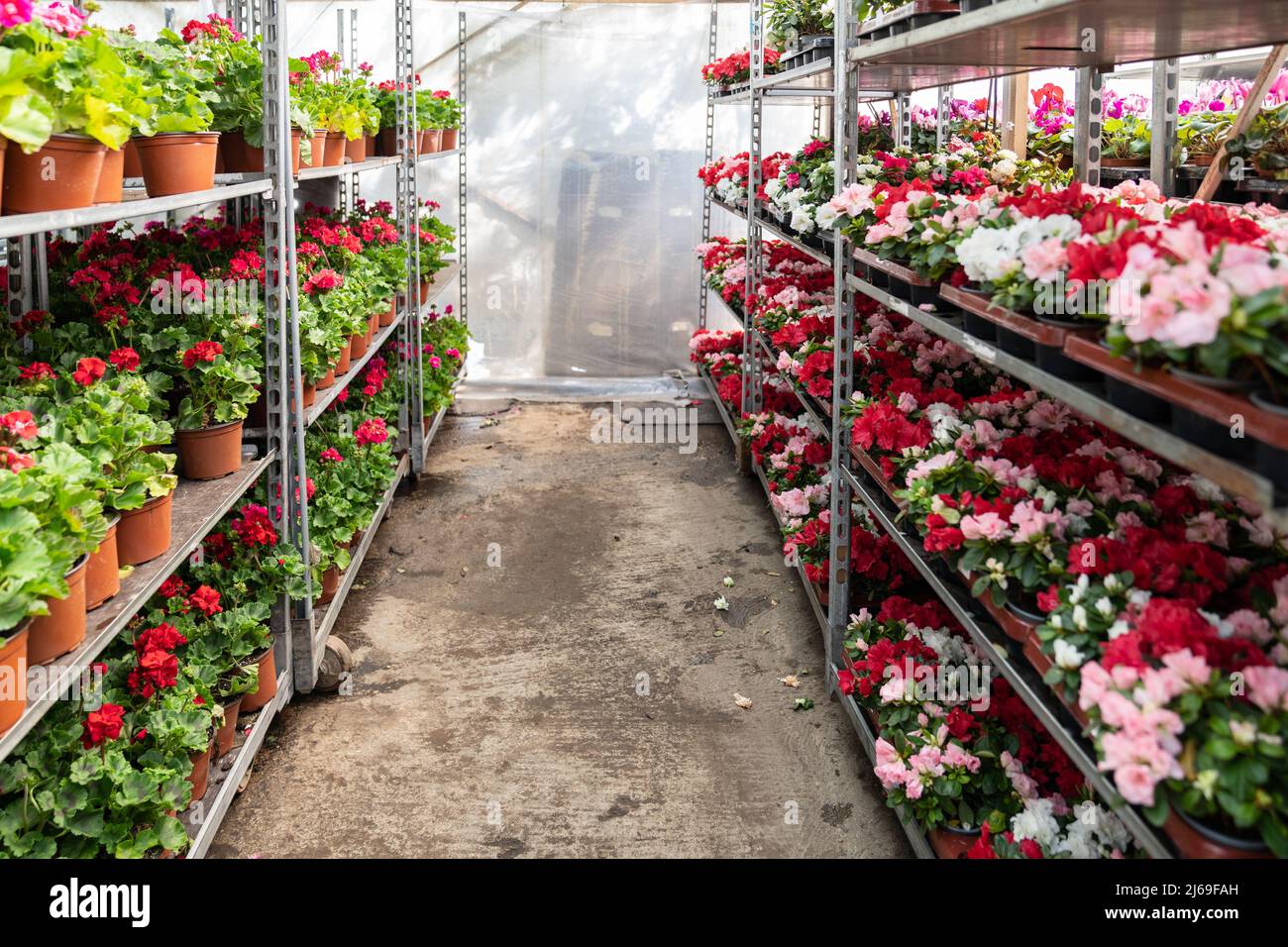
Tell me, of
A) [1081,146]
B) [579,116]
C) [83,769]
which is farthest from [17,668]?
[579,116]

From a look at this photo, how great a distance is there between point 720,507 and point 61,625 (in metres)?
4.04

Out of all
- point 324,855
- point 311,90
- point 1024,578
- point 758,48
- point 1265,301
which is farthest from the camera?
point 758,48

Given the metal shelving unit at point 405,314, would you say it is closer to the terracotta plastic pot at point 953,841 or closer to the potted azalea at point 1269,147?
the terracotta plastic pot at point 953,841

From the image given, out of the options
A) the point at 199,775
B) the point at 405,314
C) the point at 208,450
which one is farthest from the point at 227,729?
the point at 405,314

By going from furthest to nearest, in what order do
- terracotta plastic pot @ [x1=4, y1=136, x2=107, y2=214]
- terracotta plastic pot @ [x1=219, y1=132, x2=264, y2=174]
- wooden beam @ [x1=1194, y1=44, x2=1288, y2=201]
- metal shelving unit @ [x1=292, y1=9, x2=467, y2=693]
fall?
1. metal shelving unit @ [x1=292, y1=9, x2=467, y2=693]
2. terracotta plastic pot @ [x1=219, y1=132, x2=264, y2=174]
3. wooden beam @ [x1=1194, y1=44, x2=1288, y2=201]
4. terracotta plastic pot @ [x1=4, y1=136, x2=107, y2=214]

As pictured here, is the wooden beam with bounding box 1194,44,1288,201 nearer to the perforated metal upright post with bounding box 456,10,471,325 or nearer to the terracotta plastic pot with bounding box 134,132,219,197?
the terracotta plastic pot with bounding box 134,132,219,197

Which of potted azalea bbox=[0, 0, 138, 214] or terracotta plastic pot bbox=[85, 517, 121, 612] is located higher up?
potted azalea bbox=[0, 0, 138, 214]

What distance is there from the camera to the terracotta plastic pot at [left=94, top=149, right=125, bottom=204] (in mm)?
2076

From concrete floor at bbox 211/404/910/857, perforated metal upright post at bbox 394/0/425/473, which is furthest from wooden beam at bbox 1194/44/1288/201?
perforated metal upright post at bbox 394/0/425/473

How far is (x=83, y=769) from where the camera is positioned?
7.18ft

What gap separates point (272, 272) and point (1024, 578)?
6.99ft

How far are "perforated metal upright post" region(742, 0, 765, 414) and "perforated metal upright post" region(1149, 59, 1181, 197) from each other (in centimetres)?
182

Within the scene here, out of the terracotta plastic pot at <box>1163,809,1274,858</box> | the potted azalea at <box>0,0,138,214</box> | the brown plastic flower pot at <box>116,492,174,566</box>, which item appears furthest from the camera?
the brown plastic flower pot at <box>116,492,174,566</box>

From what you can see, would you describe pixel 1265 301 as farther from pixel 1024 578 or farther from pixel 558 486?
pixel 558 486
